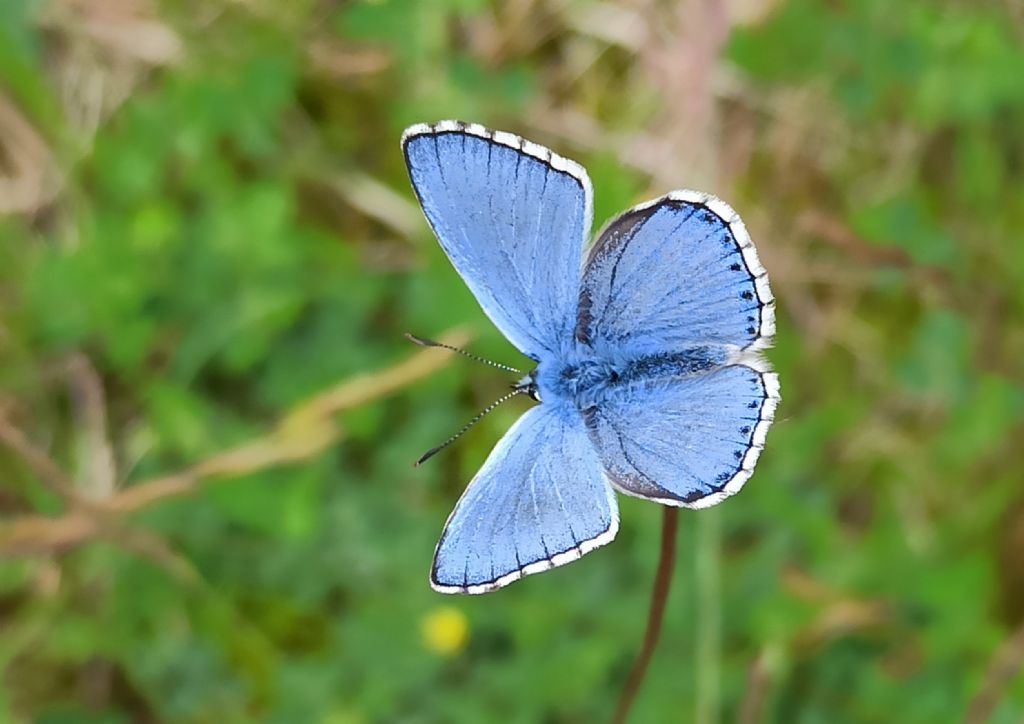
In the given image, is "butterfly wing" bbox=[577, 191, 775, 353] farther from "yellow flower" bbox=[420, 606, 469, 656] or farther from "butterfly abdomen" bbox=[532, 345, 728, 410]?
"yellow flower" bbox=[420, 606, 469, 656]

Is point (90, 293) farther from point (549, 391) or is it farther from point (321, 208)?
point (549, 391)

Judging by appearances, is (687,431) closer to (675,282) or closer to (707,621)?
(675,282)

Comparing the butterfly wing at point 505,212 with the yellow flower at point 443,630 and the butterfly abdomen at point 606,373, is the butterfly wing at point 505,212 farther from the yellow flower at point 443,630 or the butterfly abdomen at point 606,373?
the yellow flower at point 443,630

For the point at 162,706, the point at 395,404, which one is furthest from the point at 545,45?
the point at 162,706

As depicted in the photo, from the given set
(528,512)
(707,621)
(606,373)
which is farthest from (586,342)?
(707,621)

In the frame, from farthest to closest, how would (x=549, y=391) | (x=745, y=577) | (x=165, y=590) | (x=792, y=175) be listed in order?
(x=792, y=175)
(x=165, y=590)
(x=745, y=577)
(x=549, y=391)

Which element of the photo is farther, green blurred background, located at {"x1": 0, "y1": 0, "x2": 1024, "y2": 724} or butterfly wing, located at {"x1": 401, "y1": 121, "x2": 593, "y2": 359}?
green blurred background, located at {"x1": 0, "y1": 0, "x2": 1024, "y2": 724}

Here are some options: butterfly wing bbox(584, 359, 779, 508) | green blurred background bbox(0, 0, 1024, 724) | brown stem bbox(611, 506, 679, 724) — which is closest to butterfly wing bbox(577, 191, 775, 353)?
butterfly wing bbox(584, 359, 779, 508)

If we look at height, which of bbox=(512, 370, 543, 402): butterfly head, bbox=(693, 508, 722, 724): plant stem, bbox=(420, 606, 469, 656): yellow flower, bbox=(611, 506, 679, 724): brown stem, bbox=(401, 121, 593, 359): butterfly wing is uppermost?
bbox=(401, 121, 593, 359): butterfly wing
